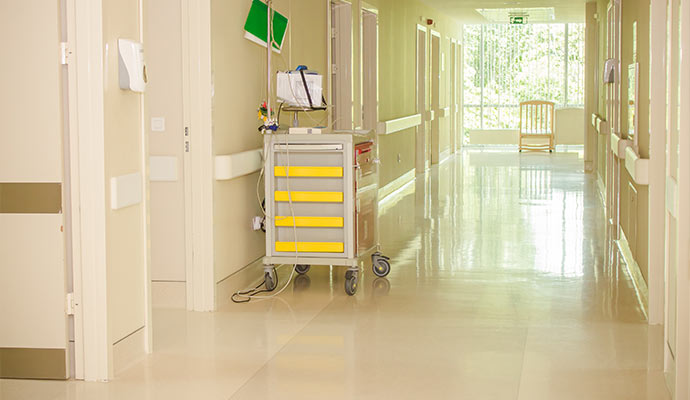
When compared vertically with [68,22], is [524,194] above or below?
below

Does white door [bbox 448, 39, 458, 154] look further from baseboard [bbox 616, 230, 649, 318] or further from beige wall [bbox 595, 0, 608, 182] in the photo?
baseboard [bbox 616, 230, 649, 318]

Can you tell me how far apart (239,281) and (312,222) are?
2.10 ft

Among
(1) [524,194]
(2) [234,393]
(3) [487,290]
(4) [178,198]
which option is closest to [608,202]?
(1) [524,194]

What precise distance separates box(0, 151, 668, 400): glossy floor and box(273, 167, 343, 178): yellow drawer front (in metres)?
0.80

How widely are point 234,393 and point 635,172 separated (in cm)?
281

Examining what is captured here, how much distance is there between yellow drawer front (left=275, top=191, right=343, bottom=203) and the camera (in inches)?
225

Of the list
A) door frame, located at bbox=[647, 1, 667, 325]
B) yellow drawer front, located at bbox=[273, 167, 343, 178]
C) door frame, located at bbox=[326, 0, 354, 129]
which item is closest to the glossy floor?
door frame, located at bbox=[647, 1, 667, 325]

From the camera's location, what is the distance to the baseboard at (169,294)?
17.9 ft

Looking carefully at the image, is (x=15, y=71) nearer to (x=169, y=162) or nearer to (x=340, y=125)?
(x=169, y=162)

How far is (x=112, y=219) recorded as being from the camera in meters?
4.02

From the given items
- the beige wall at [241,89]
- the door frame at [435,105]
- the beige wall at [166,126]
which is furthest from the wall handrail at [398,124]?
the beige wall at [166,126]

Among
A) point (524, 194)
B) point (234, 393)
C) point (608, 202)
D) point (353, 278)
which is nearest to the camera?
point (234, 393)

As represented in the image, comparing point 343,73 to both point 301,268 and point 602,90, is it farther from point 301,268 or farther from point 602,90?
point 602,90

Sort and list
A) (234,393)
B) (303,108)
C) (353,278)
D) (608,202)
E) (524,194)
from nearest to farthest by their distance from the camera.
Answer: (234,393) → (353,278) → (303,108) → (608,202) → (524,194)
